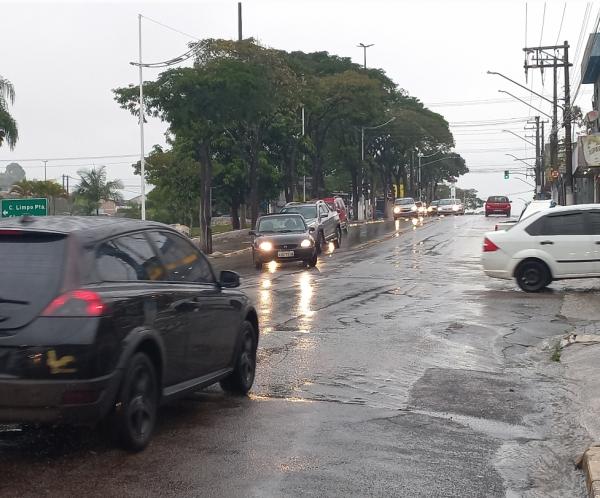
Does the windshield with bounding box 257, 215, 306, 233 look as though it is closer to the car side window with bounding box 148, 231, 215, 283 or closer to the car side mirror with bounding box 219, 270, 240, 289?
the car side mirror with bounding box 219, 270, 240, 289

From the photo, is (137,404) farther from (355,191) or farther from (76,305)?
(355,191)

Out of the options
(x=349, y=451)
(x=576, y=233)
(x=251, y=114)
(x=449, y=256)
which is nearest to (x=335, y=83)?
(x=251, y=114)

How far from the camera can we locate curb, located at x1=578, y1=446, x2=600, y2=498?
532 centimetres

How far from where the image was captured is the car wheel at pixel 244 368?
8.03 meters

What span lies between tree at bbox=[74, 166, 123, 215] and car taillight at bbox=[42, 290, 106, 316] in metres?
A: 63.8

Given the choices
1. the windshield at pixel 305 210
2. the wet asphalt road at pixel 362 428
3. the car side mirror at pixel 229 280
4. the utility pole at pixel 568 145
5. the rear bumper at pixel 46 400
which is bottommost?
the wet asphalt road at pixel 362 428

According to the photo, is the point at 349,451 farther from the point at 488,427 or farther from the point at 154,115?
the point at 154,115

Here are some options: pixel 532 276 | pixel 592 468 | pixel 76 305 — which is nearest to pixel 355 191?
pixel 532 276

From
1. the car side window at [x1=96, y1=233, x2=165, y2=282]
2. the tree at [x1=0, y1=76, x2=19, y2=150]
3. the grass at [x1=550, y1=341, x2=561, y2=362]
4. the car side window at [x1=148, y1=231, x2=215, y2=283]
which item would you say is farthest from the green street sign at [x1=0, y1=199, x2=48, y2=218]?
the car side window at [x1=96, y1=233, x2=165, y2=282]

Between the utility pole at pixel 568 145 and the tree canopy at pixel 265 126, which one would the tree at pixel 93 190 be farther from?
the utility pole at pixel 568 145

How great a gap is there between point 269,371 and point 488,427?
2885 millimetres

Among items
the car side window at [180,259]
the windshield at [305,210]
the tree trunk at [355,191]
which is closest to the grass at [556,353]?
the car side window at [180,259]

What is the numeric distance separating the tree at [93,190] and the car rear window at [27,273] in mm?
63440

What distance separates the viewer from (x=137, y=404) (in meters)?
6.12
